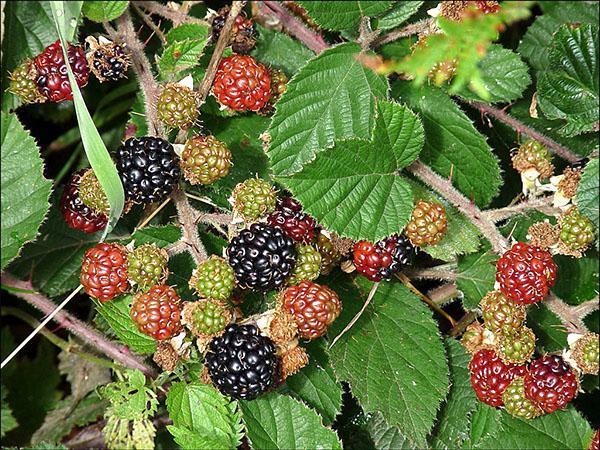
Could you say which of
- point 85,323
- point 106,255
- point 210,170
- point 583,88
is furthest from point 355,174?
point 85,323

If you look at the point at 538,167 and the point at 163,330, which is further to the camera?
the point at 538,167

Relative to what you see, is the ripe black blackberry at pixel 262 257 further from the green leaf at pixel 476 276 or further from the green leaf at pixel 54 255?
the green leaf at pixel 54 255

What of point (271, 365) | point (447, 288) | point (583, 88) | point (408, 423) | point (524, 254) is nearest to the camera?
point (271, 365)

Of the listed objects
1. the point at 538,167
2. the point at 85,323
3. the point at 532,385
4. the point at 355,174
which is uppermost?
the point at 538,167

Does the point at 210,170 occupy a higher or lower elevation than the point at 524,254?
lower

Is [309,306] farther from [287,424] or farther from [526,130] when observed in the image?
[526,130]

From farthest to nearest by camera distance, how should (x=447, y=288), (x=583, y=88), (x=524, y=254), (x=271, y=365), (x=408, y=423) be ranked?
(x=447, y=288) → (x=583, y=88) → (x=408, y=423) → (x=524, y=254) → (x=271, y=365)

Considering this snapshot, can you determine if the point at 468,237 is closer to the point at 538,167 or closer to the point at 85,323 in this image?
the point at 538,167

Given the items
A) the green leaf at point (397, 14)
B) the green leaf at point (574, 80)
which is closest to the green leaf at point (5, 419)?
the green leaf at point (397, 14)
